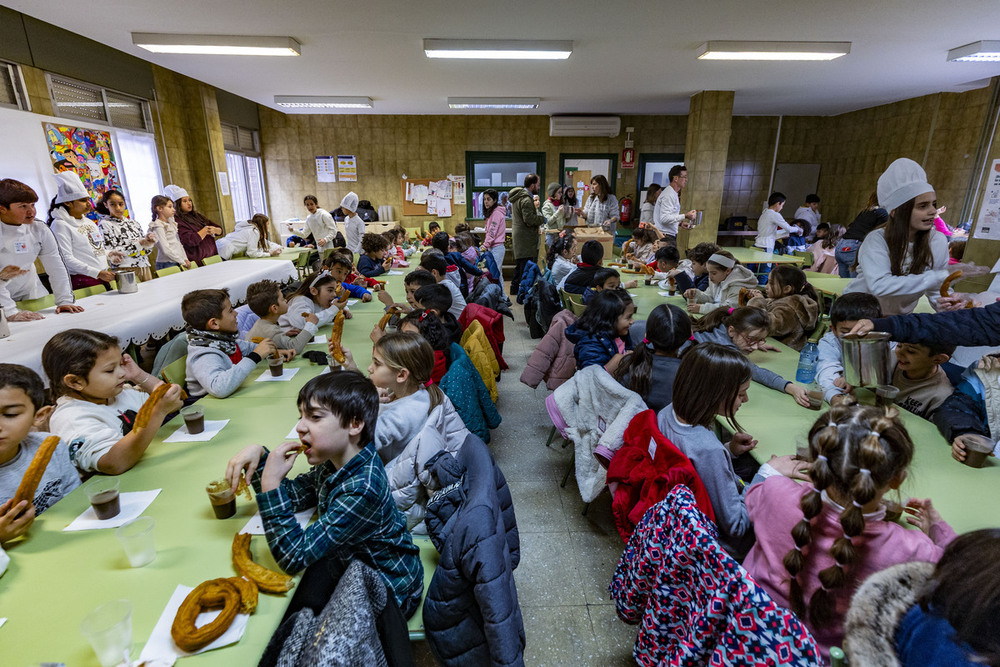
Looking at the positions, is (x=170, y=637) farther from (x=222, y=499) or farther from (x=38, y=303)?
(x=38, y=303)

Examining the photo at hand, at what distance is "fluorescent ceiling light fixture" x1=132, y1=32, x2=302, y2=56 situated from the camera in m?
4.61

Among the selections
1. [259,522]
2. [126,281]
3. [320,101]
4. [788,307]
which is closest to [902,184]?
[788,307]

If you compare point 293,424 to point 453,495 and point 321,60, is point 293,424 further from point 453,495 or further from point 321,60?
point 321,60

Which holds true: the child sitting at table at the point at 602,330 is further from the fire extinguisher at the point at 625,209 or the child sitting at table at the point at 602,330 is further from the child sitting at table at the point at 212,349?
the fire extinguisher at the point at 625,209

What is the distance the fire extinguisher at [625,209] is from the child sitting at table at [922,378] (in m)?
8.62

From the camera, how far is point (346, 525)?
4.21ft

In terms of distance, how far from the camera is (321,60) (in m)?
5.51

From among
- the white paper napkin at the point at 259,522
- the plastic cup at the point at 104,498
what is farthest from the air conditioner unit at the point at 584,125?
the plastic cup at the point at 104,498

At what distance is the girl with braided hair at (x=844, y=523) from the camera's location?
3.73 feet

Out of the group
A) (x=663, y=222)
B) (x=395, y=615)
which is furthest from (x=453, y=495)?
(x=663, y=222)

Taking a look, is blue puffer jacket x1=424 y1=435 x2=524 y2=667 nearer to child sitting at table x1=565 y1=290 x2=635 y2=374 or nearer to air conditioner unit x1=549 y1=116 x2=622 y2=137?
child sitting at table x1=565 y1=290 x2=635 y2=374

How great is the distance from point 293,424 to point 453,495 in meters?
0.96

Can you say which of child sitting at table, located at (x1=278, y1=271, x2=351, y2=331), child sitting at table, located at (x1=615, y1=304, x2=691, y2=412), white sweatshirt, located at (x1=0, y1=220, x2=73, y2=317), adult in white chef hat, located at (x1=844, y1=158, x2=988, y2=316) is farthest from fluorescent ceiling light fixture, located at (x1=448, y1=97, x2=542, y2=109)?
child sitting at table, located at (x1=615, y1=304, x2=691, y2=412)

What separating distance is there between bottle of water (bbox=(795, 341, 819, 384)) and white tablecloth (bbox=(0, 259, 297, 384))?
3896 millimetres
